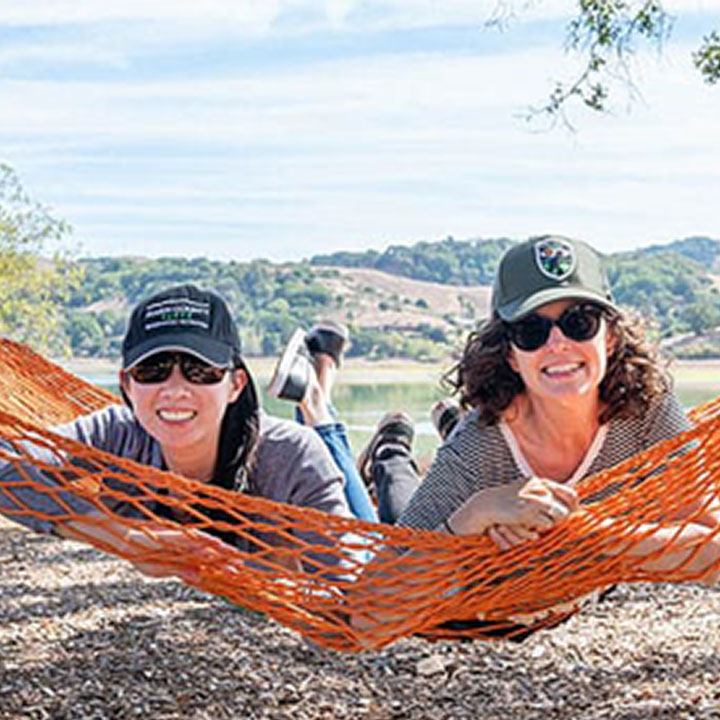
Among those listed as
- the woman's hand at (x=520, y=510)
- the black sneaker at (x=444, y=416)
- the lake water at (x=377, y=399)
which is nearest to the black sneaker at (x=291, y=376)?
the black sneaker at (x=444, y=416)

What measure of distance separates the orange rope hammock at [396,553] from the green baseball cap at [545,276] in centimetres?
27

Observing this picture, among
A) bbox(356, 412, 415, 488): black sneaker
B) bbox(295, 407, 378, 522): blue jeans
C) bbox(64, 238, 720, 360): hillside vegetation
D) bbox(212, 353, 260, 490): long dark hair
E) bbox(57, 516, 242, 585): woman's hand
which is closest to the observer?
bbox(57, 516, 242, 585): woman's hand

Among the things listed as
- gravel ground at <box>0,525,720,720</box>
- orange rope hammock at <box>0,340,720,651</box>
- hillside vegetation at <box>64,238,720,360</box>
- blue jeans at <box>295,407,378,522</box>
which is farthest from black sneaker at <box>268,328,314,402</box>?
hillside vegetation at <box>64,238,720,360</box>

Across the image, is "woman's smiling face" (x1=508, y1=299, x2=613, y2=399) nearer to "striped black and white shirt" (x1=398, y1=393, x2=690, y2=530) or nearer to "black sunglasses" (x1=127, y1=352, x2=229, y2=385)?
"striped black and white shirt" (x1=398, y1=393, x2=690, y2=530)

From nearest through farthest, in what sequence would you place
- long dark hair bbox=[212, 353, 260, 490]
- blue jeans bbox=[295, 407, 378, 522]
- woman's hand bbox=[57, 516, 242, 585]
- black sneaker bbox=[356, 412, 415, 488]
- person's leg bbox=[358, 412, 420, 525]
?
woman's hand bbox=[57, 516, 242, 585], long dark hair bbox=[212, 353, 260, 490], blue jeans bbox=[295, 407, 378, 522], person's leg bbox=[358, 412, 420, 525], black sneaker bbox=[356, 412, 415, 488]

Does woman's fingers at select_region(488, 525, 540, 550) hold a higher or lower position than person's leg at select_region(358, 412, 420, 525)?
lower

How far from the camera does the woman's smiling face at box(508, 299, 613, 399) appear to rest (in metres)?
2.13

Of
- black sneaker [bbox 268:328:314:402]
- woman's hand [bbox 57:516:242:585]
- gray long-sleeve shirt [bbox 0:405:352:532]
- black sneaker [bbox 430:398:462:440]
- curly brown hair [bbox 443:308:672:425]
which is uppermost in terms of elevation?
black sneaker [bbox 430:398:462:440]

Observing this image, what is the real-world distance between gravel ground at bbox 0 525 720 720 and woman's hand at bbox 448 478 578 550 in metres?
1.17

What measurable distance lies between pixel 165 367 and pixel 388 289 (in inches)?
1601

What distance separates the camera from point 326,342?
11.6ft

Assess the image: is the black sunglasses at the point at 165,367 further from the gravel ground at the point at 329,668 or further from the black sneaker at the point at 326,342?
the black sneaker at the point at 326,342

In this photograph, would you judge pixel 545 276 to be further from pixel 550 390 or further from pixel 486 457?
pixel 486 457

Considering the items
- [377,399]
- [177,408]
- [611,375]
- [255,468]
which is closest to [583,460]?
[611,375]
